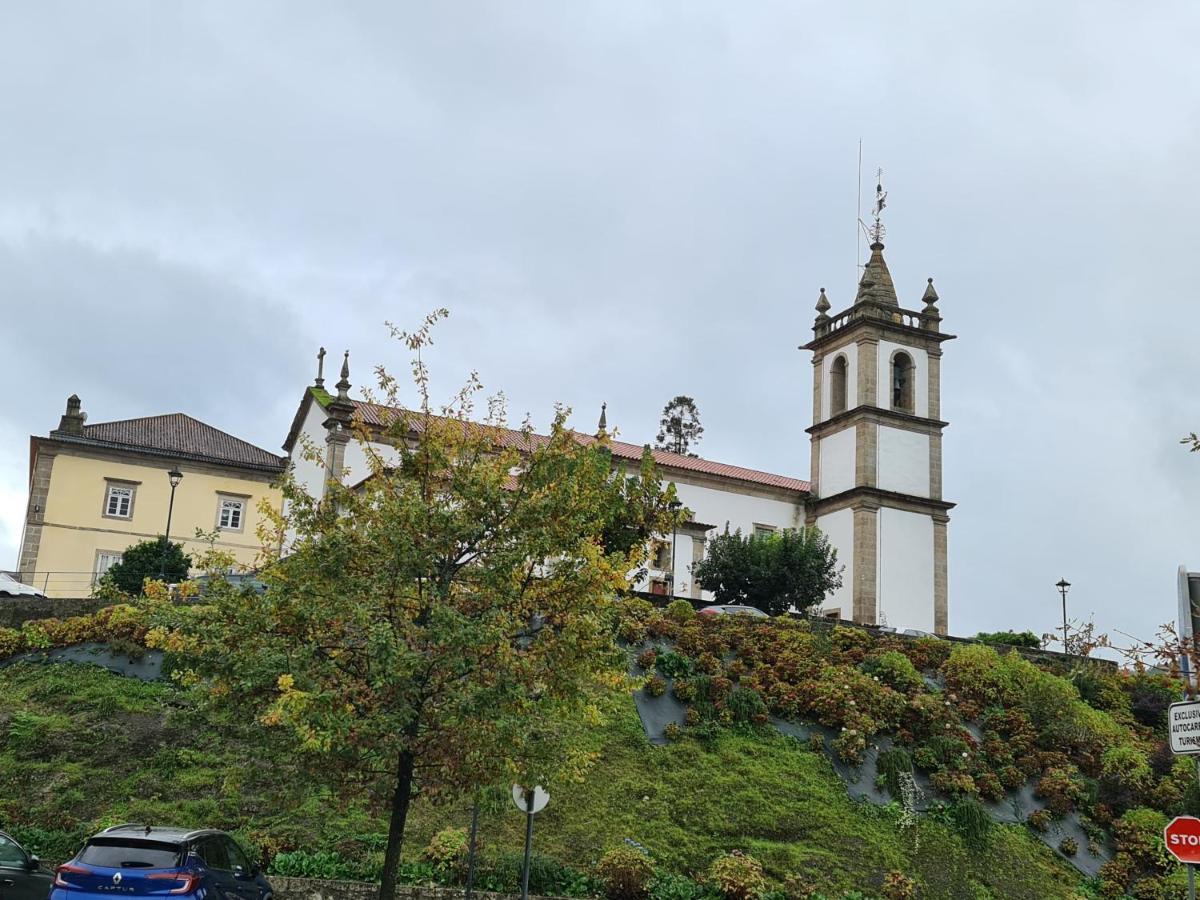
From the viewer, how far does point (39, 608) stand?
93.6 feet

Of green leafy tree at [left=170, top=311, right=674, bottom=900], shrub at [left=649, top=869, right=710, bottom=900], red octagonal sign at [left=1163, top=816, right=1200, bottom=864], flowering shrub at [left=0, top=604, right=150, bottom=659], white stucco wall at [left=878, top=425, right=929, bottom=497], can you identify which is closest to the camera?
red octagonal sign at [left=1163, top=816, right=1200, bottom=864]

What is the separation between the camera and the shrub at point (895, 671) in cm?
2828

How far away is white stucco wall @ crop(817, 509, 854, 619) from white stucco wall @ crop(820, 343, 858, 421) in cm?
486

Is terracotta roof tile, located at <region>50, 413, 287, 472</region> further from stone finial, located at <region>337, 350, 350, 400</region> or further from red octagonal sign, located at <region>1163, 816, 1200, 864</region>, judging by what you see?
red octagonal sign, located at <region>1163, 816, 1200, 864</region>

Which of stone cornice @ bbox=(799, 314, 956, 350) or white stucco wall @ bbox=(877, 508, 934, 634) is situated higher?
stone cornice @ bbox=(799, 314, 956, 350)

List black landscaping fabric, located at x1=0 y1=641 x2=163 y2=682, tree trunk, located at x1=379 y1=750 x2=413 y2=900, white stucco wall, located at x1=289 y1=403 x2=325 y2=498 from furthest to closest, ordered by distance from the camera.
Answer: white stucco wall, located at x1=289 y1=403 x2=325 y2=498 < black landscaping fabric, located at x1=0 y1=641 x2=163 y2=682 < tree trunk, located at x1=379 y1=750 x2=413 y2=900

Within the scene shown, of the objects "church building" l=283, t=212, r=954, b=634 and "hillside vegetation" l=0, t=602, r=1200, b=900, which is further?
"church building" l=283, t=212, r=954, b=634

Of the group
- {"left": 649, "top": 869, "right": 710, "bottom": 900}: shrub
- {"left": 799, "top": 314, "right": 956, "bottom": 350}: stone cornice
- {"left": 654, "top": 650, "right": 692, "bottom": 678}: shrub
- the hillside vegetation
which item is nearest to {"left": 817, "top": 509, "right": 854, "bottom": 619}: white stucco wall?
{"left": 799, "top": 314, "right": 956, "bottom": 350}: stone cornice

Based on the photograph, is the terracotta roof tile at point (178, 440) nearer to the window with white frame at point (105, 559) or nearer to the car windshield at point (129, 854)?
the window with white frame at point (105, 559)

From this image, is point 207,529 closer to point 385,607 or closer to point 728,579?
point 728,579

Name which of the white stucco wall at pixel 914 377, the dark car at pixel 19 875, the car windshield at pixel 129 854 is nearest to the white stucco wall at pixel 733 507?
the white stucco wall at pixel 914 377

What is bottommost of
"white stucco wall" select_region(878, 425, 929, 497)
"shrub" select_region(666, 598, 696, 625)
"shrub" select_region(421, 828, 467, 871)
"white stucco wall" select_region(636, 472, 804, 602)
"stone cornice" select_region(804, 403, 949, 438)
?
"shrub" select_region(421, 828, 467, 871)

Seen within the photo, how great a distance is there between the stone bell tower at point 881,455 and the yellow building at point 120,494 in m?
23.9

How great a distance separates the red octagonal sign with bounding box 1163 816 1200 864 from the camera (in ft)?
37.0
